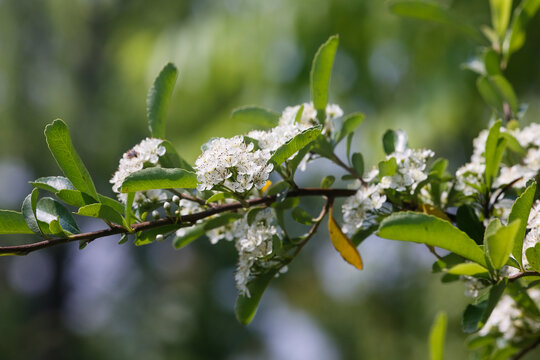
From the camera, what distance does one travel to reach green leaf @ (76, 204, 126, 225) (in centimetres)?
68

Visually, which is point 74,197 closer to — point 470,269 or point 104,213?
point 104,213

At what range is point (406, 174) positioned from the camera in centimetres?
77

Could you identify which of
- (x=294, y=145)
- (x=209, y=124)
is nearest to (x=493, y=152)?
(x=294, y=145)

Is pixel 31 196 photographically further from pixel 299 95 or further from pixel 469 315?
pixel 299 95

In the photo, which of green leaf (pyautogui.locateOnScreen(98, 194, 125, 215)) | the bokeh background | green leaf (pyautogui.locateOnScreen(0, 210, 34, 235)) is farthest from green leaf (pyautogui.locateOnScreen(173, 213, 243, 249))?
the bokeh background

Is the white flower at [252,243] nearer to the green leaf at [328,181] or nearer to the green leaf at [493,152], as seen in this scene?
the green leaf at [328,181]

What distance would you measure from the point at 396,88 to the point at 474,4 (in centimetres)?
79

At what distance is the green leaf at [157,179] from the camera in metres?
0.67

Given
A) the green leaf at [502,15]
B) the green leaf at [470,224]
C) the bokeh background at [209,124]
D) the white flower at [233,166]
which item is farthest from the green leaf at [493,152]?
the bokeh background at [209,124]

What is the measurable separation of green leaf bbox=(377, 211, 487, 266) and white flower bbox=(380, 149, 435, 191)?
14 cm

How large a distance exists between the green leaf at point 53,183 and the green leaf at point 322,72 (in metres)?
0.40

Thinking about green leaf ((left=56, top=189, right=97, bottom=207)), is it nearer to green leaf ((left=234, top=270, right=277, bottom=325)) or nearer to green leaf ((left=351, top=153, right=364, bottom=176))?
green leaf ((left=234, top=270, right=277, bottom=325))

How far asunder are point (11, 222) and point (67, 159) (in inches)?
4.2

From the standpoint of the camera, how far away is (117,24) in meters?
8.19
